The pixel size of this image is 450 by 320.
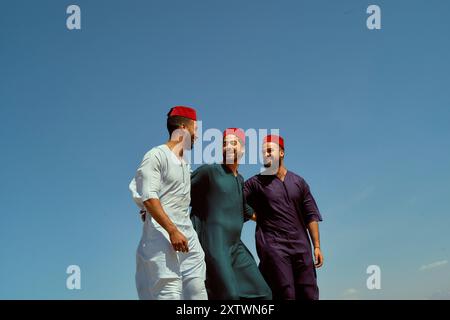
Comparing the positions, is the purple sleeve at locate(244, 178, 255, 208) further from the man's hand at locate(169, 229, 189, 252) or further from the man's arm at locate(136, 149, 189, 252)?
the man's hand at locate(169, 229, 189, 252)

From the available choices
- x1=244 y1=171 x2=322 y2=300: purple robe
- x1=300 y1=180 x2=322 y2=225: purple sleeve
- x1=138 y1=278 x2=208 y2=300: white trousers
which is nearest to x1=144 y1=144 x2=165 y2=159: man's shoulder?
x1=138 y1=278 x2=208 y2=300: white trousers

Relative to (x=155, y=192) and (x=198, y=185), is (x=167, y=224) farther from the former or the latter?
(x=198, y=185)

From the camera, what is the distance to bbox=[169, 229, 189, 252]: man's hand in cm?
527

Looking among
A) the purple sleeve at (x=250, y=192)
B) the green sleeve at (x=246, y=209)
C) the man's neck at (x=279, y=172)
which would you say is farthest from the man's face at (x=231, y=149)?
the man's neck at (x=279, y=172)

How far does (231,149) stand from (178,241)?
179cm

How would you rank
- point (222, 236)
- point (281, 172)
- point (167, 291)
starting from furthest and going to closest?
point (281, 172) < point (222, 236) < point (167, 291)

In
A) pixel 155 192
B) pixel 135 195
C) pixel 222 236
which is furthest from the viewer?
pixel 222 236

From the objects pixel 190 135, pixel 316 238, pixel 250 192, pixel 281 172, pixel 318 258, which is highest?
pixel 190 135

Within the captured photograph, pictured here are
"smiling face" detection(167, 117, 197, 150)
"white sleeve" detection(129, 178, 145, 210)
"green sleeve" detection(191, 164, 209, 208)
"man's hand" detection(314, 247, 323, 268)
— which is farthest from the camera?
"man's hand" detection(314, 247, 323, 268)

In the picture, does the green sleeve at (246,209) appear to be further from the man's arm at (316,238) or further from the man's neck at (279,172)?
the man's arm at (316,238)

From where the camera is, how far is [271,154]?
7301mm

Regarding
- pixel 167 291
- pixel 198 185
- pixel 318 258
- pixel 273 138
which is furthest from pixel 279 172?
pixel 167 291

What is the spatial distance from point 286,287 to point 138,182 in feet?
7.77
